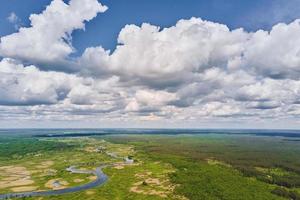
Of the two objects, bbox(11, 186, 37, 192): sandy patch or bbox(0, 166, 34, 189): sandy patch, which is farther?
bbox(0, 166, 34, 189): sandy patch

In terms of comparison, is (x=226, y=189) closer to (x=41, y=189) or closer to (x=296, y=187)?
(x=296, y=187)

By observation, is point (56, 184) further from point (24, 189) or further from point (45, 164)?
point (45, 164)

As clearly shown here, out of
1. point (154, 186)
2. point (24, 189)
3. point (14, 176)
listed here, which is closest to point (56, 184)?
point (24, 189)

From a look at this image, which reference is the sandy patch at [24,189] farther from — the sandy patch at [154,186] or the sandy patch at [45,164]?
the sandy patch at [45,164]

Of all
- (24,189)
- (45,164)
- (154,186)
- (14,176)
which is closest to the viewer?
(24,189)

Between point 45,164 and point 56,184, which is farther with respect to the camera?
point 45,164

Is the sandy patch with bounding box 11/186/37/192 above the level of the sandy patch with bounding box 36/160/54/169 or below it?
below

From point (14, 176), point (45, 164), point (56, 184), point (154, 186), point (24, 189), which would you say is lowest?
point (24, 189)

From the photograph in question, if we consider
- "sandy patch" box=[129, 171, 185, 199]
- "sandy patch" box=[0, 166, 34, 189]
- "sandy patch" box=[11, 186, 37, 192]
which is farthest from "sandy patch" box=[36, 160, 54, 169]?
"sandy patch" box=[129, 171, 185, 199]

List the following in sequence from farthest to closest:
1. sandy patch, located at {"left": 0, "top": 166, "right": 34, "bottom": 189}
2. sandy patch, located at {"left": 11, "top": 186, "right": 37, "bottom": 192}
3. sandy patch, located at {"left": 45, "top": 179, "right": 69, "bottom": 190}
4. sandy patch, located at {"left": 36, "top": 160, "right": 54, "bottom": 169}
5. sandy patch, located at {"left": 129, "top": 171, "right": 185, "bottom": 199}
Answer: sandy patch, located at {"left": 36, "top": 160, "right": 54, "bottom": 169}, sandy patch, located at {"left": 0, "top": 166, "right": 34, "bottom": 189}, sandy patch, located at {"left": 45, "top": 179, "right": 69, "bottom": 190}, sandy patch, located at {"left": 11, "top": 186, "right": 37, "bottom": 192}, sandy patch, located at {"left": 129, "top": 171, "right": 185, "bottom": 199}

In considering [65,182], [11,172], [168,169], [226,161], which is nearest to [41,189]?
[65,182]

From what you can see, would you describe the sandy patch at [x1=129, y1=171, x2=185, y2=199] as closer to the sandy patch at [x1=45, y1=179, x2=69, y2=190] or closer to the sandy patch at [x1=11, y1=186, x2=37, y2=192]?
the sandy patch at [x1=45, y1=179, x2=69, y2=190]
